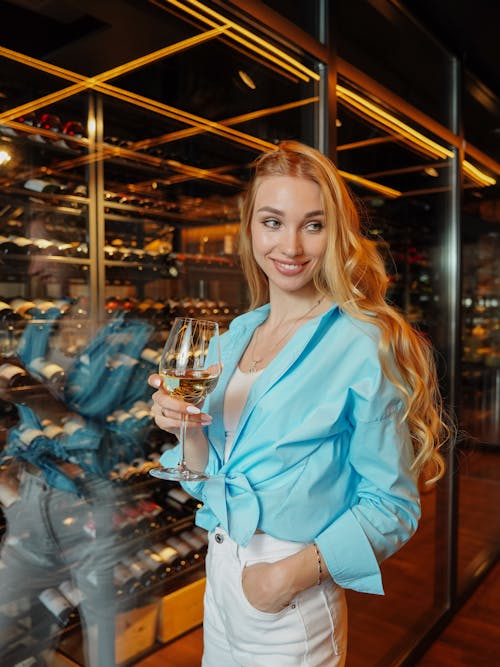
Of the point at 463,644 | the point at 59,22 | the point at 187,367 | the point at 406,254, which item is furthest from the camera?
the point at 406,254

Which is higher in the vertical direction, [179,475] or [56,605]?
[179,475]

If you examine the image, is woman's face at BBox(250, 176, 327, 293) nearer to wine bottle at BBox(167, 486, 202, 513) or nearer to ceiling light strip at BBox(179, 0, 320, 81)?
ceiling light strip at BBox(179, 0, 320, 81)

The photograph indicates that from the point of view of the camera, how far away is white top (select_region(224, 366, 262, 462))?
1.25 metres

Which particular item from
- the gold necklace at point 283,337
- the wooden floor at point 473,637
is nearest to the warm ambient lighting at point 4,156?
the gold necklace at point 283,337

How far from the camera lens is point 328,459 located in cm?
112

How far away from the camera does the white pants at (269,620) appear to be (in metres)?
1.11

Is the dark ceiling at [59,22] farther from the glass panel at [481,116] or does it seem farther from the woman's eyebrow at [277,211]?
the glass panel at [481,116]

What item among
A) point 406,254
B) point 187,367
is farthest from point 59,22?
point 406,254

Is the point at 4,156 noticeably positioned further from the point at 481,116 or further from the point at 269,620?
the point at 481,116

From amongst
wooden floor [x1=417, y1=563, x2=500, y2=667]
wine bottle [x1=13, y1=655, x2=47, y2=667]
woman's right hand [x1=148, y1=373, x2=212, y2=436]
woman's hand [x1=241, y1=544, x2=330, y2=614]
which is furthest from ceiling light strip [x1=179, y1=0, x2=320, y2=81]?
wooden floor [x1=417, y1=563, x2=500, y2=667]

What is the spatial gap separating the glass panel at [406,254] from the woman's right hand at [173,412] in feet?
5.10

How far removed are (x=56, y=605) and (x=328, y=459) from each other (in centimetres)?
140

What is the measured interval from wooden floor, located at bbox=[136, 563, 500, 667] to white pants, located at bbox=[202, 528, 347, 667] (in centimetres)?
113

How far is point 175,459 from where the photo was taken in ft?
4.31
